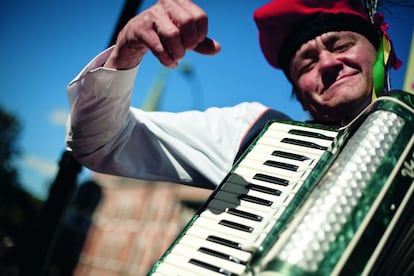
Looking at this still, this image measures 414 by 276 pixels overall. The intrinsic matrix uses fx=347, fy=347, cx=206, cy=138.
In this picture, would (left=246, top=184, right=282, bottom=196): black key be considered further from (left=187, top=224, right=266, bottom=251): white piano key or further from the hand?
the hand

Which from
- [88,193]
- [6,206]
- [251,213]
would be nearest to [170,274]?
[251,213]

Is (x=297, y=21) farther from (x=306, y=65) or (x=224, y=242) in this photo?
(x=224, y=242)

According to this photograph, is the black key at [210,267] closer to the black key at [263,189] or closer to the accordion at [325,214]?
the accordion at [325,214]

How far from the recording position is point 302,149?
1002 millimetres

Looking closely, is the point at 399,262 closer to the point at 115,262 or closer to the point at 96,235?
the point at 115,262

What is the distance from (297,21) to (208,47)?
0.98 m

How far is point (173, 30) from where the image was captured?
846mm

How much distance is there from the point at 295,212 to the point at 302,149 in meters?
0.38

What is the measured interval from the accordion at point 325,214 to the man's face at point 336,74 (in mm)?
525

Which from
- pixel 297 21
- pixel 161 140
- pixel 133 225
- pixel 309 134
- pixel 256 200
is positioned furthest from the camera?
pixel 133 225

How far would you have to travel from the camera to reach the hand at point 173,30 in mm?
844

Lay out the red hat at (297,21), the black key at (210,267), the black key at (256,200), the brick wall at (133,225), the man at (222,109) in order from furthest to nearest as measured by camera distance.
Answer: the brick wall at (133,225) → the red hat at (297,21) → the man at (222,109) → the black key at (256,200) → the black key at (210,267)

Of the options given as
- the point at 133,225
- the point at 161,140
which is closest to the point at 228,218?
the point at 161,140

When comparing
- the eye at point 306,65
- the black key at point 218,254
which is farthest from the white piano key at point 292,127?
the eye at point 306,65
